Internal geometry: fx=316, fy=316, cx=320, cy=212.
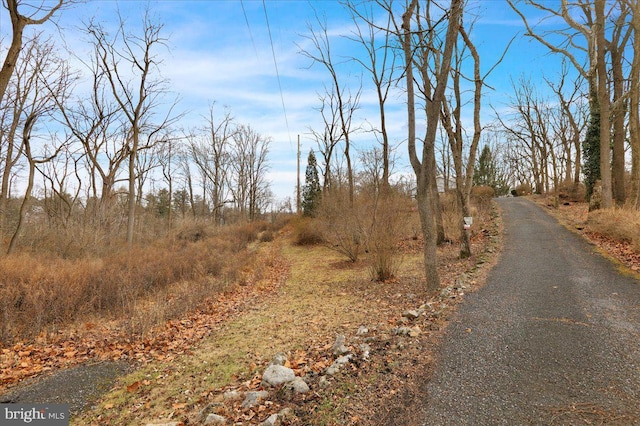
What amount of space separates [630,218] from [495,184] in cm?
3609

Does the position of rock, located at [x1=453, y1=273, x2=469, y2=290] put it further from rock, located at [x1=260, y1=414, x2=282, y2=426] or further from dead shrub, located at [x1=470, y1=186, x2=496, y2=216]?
dead shrub, located at [x1=470, y1=186, x2=496, y2=216]

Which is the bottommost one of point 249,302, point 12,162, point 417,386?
point 249,302

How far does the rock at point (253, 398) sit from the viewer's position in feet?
10.4

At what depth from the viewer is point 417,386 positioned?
3193 millimetres

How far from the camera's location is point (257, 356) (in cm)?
500

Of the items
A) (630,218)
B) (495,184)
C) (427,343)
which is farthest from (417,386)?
(495,184)

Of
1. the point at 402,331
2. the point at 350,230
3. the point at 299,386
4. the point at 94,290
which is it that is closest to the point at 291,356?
the point at 299,386

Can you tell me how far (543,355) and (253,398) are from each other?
130 inches

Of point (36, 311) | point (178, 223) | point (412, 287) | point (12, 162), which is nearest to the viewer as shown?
point (36, 311)

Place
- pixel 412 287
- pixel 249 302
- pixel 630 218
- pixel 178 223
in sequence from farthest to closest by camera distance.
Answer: pixel 178 223, pixel 630 218, pixel 249 302, pixel 412 287

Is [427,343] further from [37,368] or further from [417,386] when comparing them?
[37,368]

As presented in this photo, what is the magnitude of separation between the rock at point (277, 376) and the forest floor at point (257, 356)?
17 centimetres

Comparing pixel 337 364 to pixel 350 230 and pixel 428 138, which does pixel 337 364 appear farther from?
Result: pixel 350 230

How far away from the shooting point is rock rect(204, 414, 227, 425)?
2.94 metres
